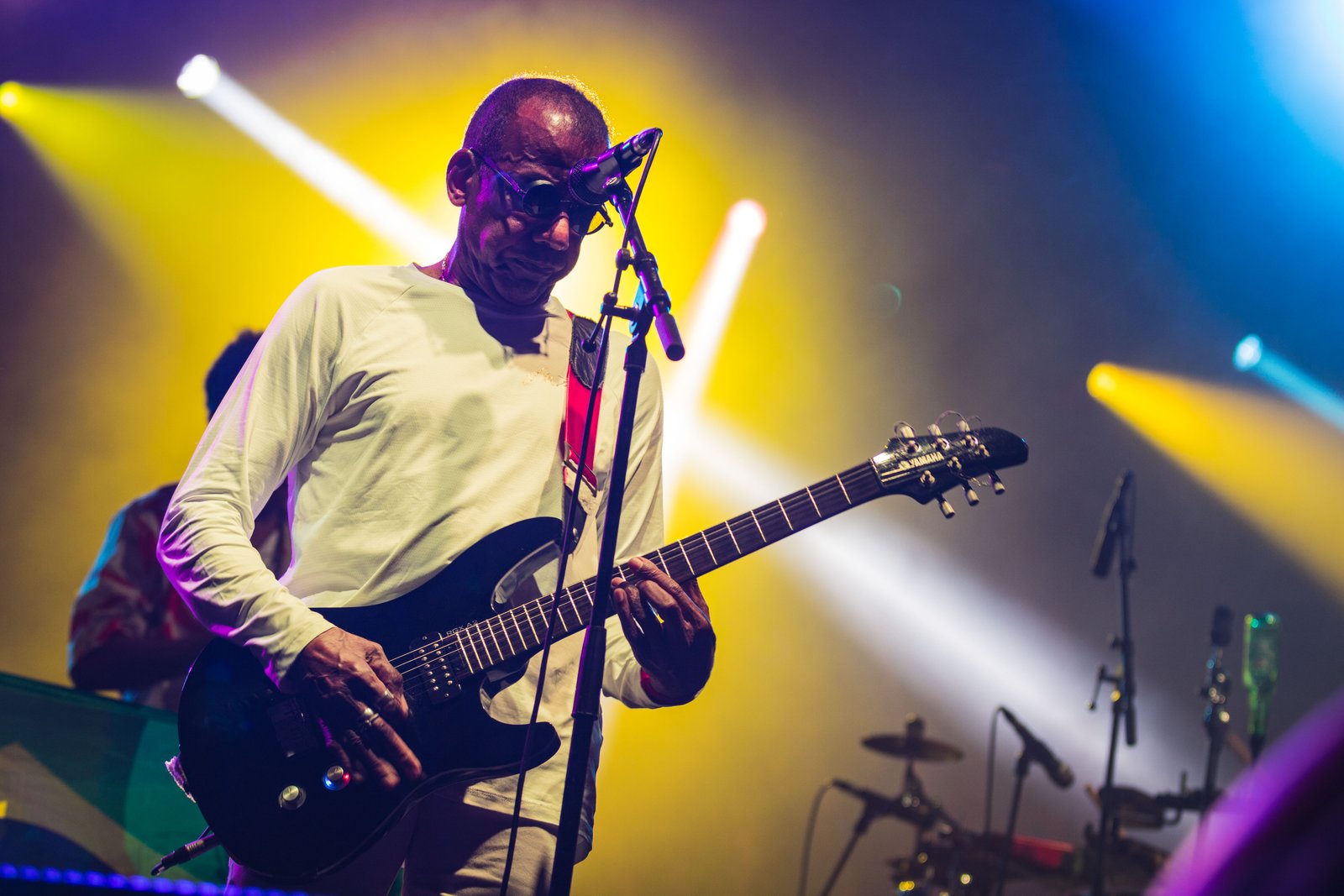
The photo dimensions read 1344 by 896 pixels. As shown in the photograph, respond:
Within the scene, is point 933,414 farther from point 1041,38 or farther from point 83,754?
point 83,754

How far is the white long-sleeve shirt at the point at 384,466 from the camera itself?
211 cm

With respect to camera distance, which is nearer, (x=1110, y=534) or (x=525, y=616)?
(x=525, y=616)

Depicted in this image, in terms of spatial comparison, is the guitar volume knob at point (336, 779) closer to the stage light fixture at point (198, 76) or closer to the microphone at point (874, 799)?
the microphone at point (874, 799)

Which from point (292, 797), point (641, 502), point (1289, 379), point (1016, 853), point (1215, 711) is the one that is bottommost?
point (1016, 853)

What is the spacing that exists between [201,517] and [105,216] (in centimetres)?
471

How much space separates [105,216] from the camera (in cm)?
588

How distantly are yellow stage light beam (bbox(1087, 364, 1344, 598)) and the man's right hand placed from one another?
7.42 meters

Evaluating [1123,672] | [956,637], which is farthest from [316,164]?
[956,637]

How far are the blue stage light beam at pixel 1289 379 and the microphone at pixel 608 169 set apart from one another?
25.4 ft

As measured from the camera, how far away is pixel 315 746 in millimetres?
2045

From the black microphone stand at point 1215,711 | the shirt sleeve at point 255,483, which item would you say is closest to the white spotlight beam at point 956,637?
the black microphone stand at point 1215,711

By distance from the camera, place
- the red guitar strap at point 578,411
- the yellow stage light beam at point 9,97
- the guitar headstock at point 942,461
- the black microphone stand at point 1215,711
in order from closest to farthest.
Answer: the red guitar strap at point 578,411, the guitar headstock at point 942,461, the black microphone stand at point 1215,711, the yellow stage light beam at point 9,97

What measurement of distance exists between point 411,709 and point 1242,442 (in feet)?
26.7

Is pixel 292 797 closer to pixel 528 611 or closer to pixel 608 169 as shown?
pixel 528 611
